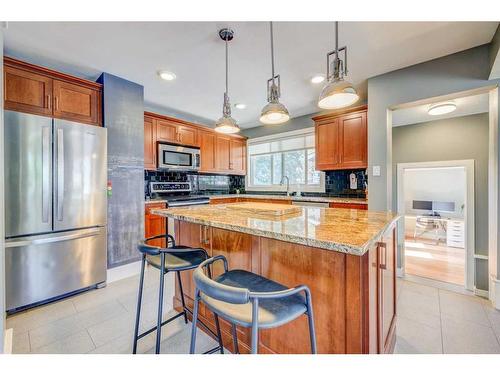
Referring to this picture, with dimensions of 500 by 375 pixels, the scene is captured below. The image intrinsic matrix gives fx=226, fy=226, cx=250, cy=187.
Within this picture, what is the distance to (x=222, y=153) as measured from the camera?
185 inches

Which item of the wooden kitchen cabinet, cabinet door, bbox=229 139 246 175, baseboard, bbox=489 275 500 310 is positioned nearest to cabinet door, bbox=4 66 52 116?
the wooden kitchen cabinet

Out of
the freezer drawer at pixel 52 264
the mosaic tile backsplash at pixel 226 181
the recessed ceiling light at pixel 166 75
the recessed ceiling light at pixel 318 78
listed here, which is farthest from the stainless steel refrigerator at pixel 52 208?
the recessed ceiling light at pixel 318 78

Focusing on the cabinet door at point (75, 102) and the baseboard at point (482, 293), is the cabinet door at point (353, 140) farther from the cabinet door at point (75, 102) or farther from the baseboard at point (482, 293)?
the cabinet door at point (75, 102)

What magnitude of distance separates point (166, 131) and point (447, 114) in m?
4.07

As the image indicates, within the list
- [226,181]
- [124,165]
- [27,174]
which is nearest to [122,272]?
[124,165]

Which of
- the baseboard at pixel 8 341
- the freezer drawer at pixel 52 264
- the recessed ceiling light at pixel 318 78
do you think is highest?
the recessed ceiling light at pixel 318 78

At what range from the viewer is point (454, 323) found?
74.0 inches

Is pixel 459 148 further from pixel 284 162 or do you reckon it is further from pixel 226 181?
pixel 226 181

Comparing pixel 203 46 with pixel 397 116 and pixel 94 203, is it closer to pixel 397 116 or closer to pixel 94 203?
pixel 94 203

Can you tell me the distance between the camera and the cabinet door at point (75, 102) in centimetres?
237

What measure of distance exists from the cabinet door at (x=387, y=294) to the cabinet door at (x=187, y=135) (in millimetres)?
3449

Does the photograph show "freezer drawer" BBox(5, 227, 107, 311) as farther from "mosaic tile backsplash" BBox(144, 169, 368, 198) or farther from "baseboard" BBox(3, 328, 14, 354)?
"mosaic tile backsplash" BBox(144, 169, 368, 198)
